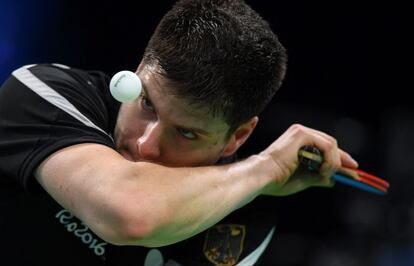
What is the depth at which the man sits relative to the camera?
1198 millimetres

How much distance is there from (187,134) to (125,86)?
0.20m

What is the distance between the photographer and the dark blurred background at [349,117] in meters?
3.60

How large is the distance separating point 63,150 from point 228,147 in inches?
18.8

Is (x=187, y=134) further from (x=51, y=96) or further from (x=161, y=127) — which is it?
(x=51, y=96)

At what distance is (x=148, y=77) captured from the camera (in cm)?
140

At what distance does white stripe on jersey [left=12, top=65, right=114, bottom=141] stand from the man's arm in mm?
97

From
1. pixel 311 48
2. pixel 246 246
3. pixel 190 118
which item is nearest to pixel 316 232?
pixel 311 48

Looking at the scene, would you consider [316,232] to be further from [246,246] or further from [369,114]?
[246,246]

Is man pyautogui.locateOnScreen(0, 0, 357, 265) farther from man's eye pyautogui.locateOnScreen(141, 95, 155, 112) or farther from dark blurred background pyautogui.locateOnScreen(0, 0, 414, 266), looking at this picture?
dark blurred background pyautogui.locateOnScreen(0, 0, 414, 266)

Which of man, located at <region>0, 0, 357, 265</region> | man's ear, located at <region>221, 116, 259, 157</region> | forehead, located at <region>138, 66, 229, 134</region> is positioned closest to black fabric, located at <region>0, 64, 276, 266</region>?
man, located at <region>0, 0, 357, 265</region>

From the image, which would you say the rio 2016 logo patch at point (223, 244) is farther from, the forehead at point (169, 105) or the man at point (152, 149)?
the forehead at point (169, 105)

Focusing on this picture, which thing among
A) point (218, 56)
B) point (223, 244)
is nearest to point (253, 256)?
point (223, 244)

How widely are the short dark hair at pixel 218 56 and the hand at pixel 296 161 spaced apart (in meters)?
0.11

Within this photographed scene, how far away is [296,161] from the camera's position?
5.22ft
